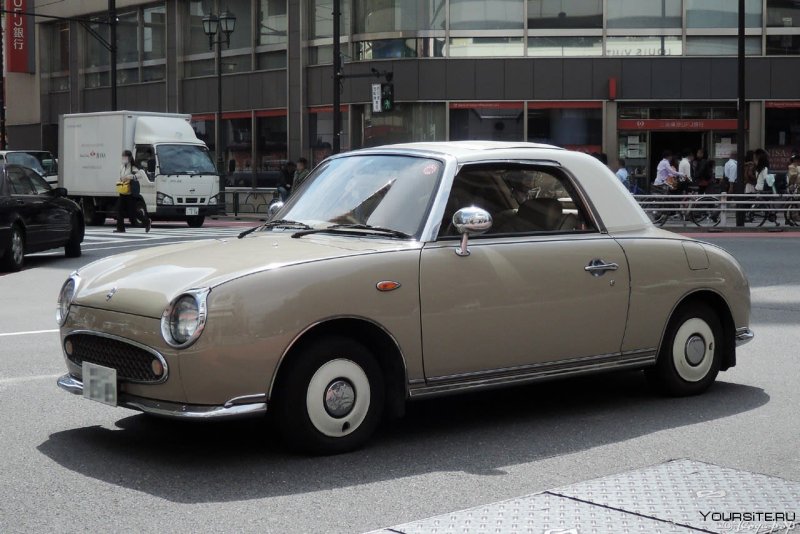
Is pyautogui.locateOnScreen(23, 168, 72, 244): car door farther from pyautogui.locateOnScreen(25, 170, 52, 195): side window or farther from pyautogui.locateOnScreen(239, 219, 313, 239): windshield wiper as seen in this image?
pyautogui.locateOnScreen(239, 219, 313, 239): windshield wiper

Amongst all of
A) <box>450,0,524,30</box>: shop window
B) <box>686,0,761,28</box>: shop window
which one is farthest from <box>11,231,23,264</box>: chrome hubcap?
<box>686,0,761,28</box>: shop window

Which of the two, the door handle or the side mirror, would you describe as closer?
the door handle

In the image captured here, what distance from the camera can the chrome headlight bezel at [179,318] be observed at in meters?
5.55

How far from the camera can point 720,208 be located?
27.2 meters

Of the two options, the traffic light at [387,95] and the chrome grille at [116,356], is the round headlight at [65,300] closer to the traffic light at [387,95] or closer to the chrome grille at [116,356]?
the chrome grille at [116,356]

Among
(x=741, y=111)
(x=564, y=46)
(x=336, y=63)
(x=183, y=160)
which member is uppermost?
(x=564, y=46)

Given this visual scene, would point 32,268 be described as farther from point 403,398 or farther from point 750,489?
point 750,489

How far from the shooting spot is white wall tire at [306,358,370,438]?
5.83m

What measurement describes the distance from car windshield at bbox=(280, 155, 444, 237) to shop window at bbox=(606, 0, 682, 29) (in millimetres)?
31622

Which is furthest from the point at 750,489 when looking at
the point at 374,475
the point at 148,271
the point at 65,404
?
the point at 65,404

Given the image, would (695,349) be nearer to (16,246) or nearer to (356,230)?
(356,230)

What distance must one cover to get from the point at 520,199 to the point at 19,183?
13.1 meters

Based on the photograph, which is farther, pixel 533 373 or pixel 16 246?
pixel 16 246

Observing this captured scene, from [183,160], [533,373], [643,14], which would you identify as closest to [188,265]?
[533,373]
